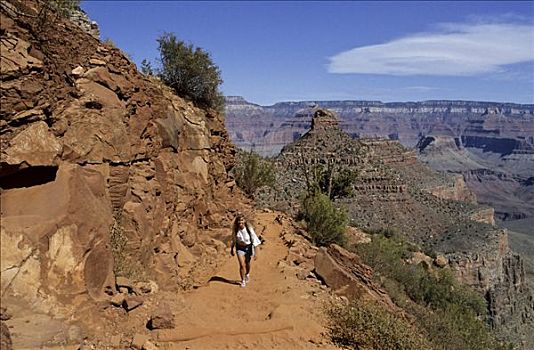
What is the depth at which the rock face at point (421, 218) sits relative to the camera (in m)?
45.1

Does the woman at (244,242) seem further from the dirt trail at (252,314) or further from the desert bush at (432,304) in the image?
the desert bush at (432,304)

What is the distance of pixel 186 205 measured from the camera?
39.1 feet

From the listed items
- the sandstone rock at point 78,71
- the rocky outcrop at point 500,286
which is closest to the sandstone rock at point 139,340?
the sandstone rock at point 78,71


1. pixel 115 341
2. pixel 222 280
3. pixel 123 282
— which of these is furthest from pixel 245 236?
pixel 115 341

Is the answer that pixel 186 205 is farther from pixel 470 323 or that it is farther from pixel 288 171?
pixel 288 171

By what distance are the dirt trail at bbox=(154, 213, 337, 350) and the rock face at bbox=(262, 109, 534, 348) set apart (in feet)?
79.1

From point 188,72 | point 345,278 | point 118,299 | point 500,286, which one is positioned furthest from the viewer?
point 500,286

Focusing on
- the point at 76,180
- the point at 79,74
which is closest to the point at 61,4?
the point at 79,74

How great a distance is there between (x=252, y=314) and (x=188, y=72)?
8332 millimetres

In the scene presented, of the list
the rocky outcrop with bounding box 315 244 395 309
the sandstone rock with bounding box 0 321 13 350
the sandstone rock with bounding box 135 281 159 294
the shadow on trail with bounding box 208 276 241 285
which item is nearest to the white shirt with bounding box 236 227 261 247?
the shadow on trail with bounding box 208 276 241 285

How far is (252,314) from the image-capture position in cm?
925

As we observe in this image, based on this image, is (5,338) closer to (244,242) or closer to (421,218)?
(244,242)

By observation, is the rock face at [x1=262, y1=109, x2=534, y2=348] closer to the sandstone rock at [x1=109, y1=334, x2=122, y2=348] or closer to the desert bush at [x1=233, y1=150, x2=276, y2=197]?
the desert bush at [x1=233, y1=150, x2=276, y2=197]

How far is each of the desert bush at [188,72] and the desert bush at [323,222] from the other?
5.73 meters
